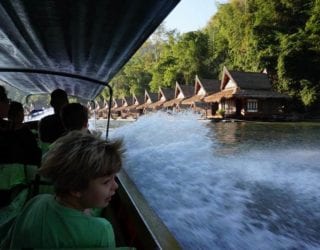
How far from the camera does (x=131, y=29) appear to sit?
2.94 m

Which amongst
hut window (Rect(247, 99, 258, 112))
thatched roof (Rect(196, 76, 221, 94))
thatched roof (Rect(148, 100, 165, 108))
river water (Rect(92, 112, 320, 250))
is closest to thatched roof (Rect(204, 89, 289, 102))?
hut window (Rect(247, 99, 258, 112))

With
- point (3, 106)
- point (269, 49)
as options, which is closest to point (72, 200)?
point (3, 106)

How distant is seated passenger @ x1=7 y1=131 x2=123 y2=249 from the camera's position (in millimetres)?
1095

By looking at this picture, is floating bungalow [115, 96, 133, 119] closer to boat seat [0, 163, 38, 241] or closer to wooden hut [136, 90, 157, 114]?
wooden hut [136, 90, 157, 114]

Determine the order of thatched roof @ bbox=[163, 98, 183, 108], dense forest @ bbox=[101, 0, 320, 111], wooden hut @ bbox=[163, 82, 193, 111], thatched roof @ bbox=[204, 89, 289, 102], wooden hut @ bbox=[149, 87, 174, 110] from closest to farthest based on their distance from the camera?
thatched roof @ bbox=[204, 89, 289, 102]
dense forest @ bbox=[101, 0, 320, 111]
thatched roof @ bbox=[163, 98, 183, 108]
wooden hut @ bbox=[163, 82, 193, 111]
wooden hut @ bbox=[149, 87, 174, 110]

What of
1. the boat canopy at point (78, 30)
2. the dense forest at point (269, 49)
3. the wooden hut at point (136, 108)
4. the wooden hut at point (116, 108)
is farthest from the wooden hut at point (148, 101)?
the boat canopy at point (78, 30)

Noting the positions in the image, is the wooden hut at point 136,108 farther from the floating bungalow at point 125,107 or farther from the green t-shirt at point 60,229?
the green t-shirt at point 60,229

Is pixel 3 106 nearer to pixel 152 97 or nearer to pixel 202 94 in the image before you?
pixel 202 94

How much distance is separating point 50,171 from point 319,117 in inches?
1411

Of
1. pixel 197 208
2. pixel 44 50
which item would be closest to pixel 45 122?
pixel 44 50

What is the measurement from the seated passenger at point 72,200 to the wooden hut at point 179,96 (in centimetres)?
4278

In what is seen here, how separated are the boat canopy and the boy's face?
143cm

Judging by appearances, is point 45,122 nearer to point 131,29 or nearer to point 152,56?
point 131,29

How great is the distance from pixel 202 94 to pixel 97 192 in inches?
1596
